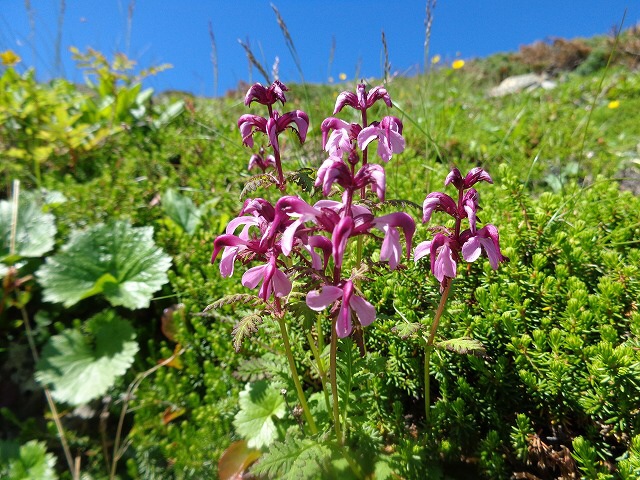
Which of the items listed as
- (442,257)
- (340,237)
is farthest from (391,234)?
(442,257)

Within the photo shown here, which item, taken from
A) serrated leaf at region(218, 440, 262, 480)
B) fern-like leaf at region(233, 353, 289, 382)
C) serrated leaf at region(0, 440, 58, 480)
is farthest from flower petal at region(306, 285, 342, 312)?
serrated leaf at region(0, 440, 58, 480)

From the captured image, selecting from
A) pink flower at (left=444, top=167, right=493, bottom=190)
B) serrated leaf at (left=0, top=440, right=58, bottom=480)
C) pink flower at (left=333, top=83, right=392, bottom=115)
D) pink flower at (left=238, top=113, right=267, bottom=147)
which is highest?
pink flower at (left=333, top=83, right=392, bottom=115)

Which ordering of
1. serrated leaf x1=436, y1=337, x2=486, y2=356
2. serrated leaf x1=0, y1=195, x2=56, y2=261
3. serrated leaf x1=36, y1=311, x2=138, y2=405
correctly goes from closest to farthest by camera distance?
serrated leaf x1=436, y1=337, x2=486, y2=356, serrated leaf x1=36, y1=311, x2=138, y2=405, serrated leaf x1=0, y1=195, x2=56, y2=261

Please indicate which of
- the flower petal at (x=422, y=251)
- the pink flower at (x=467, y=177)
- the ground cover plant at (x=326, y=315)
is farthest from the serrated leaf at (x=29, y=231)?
the pink flower at (x=467, y=177)

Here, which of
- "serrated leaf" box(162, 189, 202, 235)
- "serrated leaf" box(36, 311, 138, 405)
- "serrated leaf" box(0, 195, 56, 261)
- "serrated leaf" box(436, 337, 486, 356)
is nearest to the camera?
"serrated leaf" box(436, 337, 486, 356)

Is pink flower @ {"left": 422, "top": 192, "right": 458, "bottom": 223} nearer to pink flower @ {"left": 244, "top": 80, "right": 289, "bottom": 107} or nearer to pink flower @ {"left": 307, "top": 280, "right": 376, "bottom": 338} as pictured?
pink flower @ {"left": 307, "top": 280, "right": 376, "bottom": 338}

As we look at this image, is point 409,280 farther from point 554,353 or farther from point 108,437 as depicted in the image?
point 108,437
